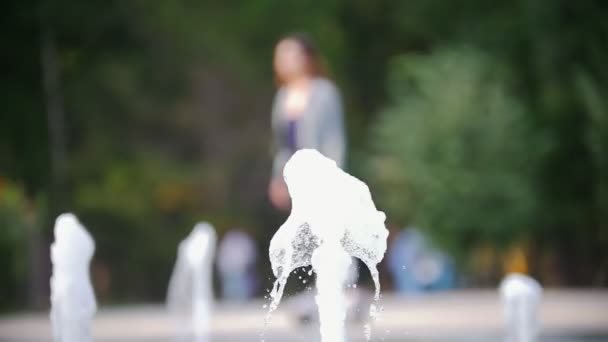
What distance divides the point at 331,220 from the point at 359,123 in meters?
33.7

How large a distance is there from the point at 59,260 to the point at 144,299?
2959 centimetres

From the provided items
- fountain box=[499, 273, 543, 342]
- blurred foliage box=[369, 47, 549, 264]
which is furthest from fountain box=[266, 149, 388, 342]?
blurred foliage box=[369, 47, 549, 264]

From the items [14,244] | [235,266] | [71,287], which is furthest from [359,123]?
[71,287]

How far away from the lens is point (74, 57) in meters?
32.4

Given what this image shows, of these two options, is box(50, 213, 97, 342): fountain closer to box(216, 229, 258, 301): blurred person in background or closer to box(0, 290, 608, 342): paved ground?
box(0, 290, 608, 342): paved ground

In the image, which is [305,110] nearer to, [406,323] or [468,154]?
[406,323]

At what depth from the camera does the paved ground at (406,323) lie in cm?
1361

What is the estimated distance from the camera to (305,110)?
11711 mm

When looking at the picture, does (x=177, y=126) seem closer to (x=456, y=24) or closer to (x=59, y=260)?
(x=456, y=24)

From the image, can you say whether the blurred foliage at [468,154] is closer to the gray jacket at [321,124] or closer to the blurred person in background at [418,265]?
the blurred person in background at [418,265]

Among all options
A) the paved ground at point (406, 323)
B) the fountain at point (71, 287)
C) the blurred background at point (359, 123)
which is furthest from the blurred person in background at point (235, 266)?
the fountain at point (71, 287)

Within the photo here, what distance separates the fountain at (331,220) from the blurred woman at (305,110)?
4819 millimetres

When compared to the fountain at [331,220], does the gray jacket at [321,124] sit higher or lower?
higher

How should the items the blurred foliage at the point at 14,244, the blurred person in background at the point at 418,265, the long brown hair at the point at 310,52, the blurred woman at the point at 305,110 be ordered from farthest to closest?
the blurred person in background at the point at 418,265
the blurred foliage at the point at 14,244
the blurred woman at the point at 305,110
the long brown hair at the point at 310,52
